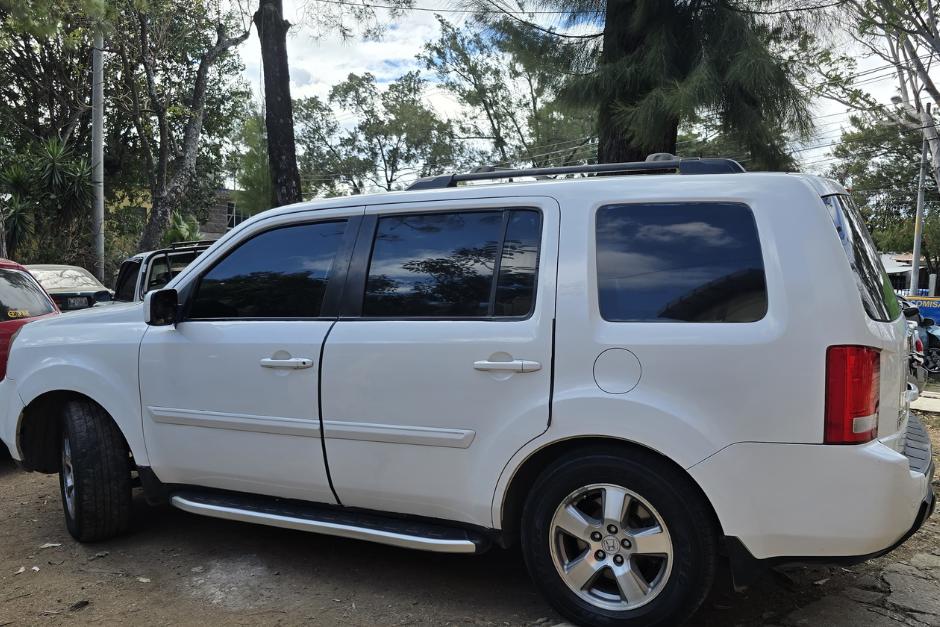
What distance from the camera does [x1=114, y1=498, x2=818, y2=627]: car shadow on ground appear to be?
10.9 feet

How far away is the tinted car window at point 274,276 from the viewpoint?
3.72m

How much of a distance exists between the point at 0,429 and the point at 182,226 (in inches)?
767

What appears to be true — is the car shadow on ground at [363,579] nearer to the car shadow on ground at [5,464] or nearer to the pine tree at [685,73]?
the car shadow on ground at [5,464]

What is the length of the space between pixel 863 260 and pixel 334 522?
96.3 inches

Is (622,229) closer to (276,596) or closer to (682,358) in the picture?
(682,358)

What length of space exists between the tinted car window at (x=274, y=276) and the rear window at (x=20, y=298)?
3.24m

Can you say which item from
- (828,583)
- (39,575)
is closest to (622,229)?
(828,583)

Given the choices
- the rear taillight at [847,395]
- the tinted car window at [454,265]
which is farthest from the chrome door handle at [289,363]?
the rear taillight at [847,395]

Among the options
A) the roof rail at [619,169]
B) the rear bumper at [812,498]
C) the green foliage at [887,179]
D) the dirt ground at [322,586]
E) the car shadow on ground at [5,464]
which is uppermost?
the green foliage at [887,179]

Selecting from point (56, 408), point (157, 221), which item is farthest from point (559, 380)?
point (157, 221)

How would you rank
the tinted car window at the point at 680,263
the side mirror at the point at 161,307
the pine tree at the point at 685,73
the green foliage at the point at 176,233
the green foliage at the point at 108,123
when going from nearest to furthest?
the tinted car window at the point at 680,263 < the side mirror at the point at 161,307 < the pine tree at the point at 685,73 < the green foliage at the point at 108,123 < the green foliage at the point at 176,233

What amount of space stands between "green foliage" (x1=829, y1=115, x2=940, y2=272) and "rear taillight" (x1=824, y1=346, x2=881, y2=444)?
113ft

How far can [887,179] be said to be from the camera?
36500 mm

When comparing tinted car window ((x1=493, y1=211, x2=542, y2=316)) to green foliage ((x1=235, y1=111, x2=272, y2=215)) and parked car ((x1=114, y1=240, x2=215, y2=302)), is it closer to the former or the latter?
parked car ((x1=114, y1=240, x2=215, y2=302))
